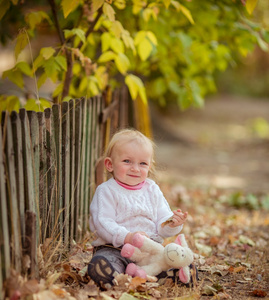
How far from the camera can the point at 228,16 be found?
5.36m

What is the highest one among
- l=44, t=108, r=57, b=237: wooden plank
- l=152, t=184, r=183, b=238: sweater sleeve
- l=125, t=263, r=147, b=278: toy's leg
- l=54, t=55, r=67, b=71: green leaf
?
l=54, t=55, r=67, b=71: green leaf

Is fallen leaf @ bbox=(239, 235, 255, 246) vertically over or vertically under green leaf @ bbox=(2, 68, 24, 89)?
under

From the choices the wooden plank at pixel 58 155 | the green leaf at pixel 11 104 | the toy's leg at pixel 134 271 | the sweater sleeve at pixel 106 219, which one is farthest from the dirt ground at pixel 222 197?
the green leaf at pixel 11 104

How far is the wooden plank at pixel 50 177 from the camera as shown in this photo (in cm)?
296

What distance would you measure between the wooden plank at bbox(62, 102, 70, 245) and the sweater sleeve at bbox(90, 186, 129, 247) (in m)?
0.39

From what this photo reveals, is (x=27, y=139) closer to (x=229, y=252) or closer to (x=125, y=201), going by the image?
(x=125, y=201)

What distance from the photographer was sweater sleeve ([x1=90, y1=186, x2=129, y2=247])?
2760mm

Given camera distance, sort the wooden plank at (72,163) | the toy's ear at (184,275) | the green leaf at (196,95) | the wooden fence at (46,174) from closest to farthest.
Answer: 1. the wooden fence at (46,174)
2. the toy's ear at (184,275)
3. the wooden plank at (72,163)
4. the green leaf at (196,95)

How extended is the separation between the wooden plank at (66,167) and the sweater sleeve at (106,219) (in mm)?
393

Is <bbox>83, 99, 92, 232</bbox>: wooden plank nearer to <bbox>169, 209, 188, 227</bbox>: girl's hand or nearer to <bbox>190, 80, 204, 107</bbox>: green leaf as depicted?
<bbox>169, 209, 188, 227</bbox>: girl's hand

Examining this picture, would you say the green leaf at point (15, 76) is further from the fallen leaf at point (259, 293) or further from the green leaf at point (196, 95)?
the fallen leaf at point (259, 293)

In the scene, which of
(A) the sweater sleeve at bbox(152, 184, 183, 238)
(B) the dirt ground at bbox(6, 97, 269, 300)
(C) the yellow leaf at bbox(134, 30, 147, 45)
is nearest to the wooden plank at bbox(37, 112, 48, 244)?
(B) the dirt ground at bbox(6, 97, 269, 300)

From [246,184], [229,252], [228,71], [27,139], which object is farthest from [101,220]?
[228,71]

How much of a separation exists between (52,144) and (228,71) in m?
23.6
